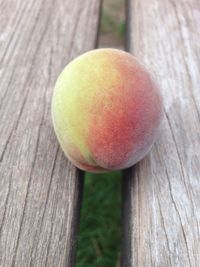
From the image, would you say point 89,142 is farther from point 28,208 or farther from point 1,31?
point 1,31

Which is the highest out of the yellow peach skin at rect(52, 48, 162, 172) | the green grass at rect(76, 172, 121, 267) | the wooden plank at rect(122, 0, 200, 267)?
→ the yellow peach skin at rect(52, 48, 162, 172)

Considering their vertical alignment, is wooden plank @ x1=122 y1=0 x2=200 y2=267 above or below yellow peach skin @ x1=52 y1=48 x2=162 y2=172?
below

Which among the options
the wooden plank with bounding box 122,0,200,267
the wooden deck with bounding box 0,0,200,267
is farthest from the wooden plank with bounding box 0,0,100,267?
the wooden plank with bounding box 122,0,200,267

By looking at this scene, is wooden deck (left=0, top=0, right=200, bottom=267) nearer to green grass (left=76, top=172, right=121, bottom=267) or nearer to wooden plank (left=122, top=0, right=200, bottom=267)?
wooden plank (left=122, top=0, right=200, bottom=267)

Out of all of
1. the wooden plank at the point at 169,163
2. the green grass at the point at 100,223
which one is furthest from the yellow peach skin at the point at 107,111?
the green grass at the point at 100,223

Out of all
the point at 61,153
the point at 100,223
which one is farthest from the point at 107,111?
the point at 100,223

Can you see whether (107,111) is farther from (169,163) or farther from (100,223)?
(100,223)
